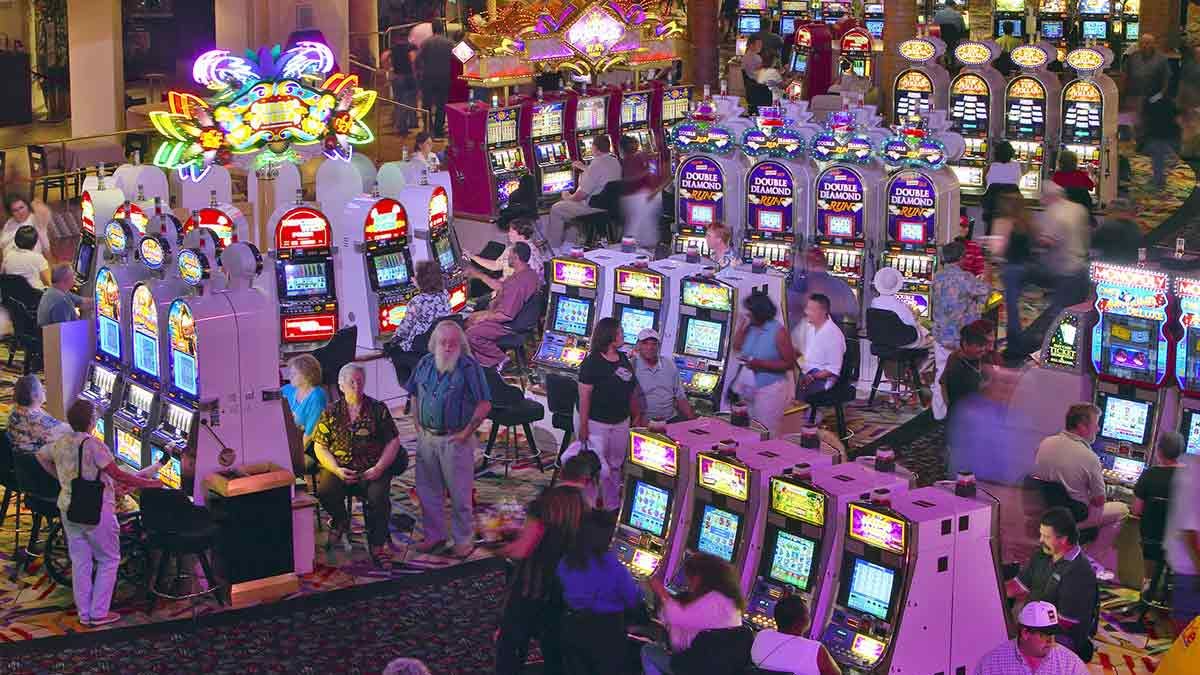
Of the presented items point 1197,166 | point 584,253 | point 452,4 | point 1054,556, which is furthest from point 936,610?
point 452,4

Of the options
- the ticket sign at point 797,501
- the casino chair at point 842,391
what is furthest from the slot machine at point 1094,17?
the ticket sign at point 797,501

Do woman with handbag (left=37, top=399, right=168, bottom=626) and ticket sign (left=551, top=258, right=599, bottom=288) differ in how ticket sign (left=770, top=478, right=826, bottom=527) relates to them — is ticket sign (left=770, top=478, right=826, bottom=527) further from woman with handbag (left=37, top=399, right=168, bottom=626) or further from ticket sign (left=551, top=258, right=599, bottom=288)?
ticket sign (left=551, top=258, right=599, bottom=288)

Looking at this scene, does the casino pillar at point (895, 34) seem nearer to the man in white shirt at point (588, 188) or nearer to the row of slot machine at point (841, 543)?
the man in white shirt at point (588, 188)

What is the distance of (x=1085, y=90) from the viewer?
22312 mm

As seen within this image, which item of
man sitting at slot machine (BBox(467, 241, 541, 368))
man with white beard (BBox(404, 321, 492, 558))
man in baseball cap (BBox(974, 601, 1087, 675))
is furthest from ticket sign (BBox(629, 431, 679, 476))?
man sitting at slot machine (BBox(467, 241, 541, 368))

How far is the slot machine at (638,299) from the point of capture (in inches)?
581

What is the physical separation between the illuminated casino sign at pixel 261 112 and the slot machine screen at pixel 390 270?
144cm

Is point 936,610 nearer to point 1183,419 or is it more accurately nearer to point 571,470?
point 571,470

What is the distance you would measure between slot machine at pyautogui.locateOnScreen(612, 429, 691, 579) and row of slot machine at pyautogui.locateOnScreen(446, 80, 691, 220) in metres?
10.1

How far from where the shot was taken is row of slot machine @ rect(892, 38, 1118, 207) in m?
22.4

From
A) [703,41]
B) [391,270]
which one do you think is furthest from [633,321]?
[703,41]

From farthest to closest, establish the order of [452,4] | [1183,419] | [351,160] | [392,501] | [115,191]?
[452,4] < [351,160] < [115,191] < [392,501] < [1183,419]

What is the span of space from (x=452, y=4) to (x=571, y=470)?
25476mm

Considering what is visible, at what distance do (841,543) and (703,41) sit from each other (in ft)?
68.3
